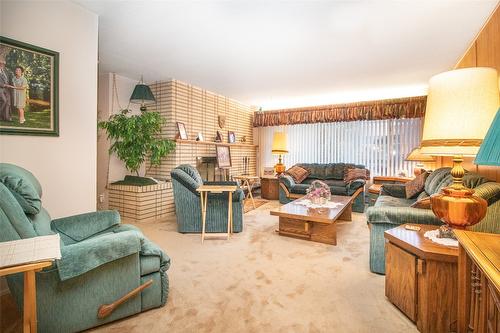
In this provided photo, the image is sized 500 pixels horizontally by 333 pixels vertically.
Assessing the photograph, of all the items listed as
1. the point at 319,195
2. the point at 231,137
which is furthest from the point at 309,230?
the point at 231,137

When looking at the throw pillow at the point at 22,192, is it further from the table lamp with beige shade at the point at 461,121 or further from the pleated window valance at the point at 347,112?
the pleated window valance at the point at 347,112

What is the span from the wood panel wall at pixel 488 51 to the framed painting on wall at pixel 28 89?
156 inches

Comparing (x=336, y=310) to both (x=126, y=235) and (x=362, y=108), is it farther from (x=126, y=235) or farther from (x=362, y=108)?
(x=362, y=108)

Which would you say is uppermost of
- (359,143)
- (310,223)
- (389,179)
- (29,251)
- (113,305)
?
(359,143)

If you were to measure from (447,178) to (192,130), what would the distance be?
4.01 m

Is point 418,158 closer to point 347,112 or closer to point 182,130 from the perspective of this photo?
A: point 347,112

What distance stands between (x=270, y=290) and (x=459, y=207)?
138 cm

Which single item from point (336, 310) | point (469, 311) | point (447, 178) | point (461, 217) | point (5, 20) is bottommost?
point (336, 310)

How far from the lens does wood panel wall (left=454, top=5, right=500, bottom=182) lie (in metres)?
2.29

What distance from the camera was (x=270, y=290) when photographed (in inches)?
76.4

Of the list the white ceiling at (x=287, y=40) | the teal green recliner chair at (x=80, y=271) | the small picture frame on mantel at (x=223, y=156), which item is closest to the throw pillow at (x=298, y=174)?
the small picture frame on mantel at (x=223, y=156)

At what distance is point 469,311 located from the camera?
111cm

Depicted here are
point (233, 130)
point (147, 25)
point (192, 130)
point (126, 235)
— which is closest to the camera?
point (126, 235)

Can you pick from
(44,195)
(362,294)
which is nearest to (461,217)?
(362,294)
